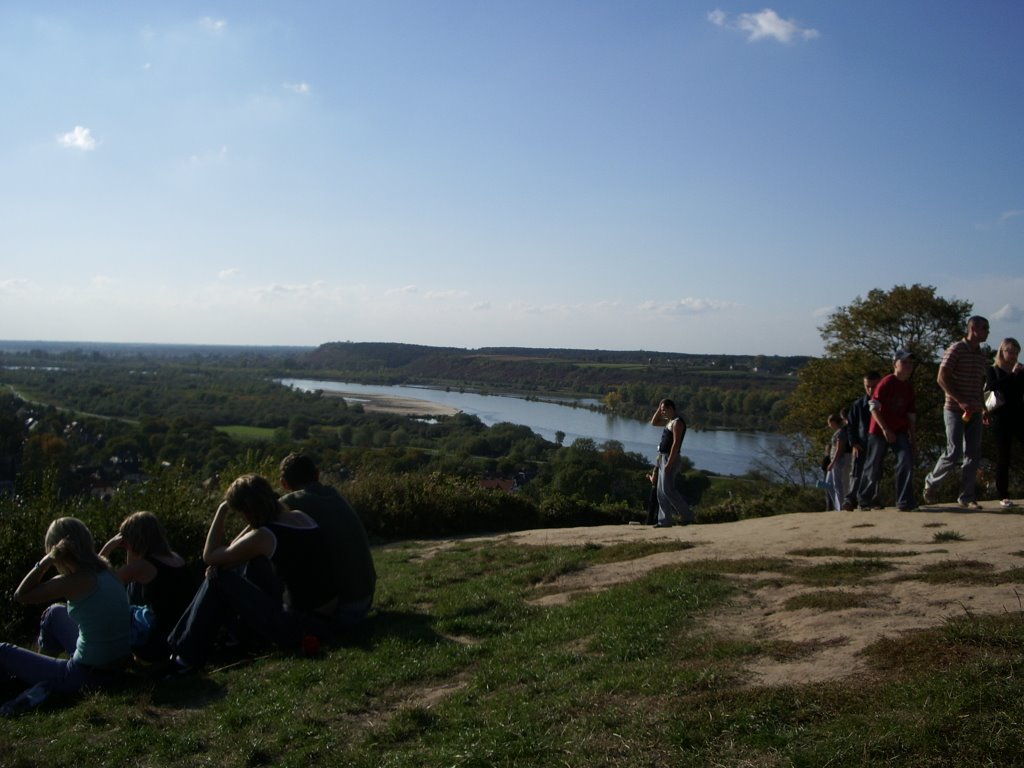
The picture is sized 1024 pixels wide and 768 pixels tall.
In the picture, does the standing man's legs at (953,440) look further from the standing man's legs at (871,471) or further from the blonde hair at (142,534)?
the blonde hair at (142,534)

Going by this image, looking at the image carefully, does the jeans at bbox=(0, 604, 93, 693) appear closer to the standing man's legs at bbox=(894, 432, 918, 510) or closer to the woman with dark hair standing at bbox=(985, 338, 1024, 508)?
the standing man's legs at bbox=(894, 432, 918, 510)

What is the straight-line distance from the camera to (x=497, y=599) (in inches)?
260

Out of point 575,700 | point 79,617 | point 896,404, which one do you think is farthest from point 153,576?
point 896,404

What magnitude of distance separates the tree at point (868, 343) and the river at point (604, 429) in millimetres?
2456

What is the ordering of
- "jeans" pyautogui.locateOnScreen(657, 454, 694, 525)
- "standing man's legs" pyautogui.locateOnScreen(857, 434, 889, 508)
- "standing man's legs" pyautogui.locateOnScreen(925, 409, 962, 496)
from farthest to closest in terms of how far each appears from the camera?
"jeans" pyautogui.locateOnScreen(657, 454, 694, 525) → "standing man's legs" pyautogui.locateOnScreen(857, 434, 889, 508) → "standing man's legs" pyautogui.locateOnScreen(925, 409, 962, 496)

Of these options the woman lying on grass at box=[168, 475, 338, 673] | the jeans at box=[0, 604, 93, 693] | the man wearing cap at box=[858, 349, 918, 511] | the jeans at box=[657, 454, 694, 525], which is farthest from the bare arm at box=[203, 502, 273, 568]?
the man wearing cap at box=[858, 349, 918, 511]

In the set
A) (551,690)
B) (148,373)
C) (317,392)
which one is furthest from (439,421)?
(148,373)

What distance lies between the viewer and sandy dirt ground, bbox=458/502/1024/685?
171 inches

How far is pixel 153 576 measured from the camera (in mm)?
5930

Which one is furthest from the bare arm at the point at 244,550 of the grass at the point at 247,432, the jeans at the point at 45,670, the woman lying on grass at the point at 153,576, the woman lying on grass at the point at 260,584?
the grass at the point at 247,432

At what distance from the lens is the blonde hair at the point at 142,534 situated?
591 cm

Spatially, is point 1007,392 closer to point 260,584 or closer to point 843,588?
point 843,588

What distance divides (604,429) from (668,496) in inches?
926

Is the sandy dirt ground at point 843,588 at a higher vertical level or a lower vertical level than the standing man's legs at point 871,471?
lower
